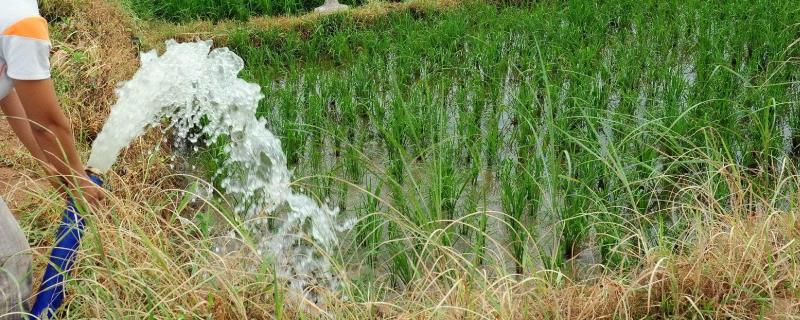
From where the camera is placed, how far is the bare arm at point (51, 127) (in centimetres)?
225

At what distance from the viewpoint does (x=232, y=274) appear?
263 cm

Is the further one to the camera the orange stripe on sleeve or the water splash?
the water splash

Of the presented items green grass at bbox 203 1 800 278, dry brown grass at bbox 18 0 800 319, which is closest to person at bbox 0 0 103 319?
dry brown grass at bbox 18 0 800 319

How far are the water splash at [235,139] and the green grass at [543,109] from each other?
149 mm

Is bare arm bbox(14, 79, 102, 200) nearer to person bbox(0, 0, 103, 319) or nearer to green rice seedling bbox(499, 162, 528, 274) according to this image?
person bbox(0, 0, 103, 319)

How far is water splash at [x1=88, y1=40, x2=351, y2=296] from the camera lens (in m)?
3.17

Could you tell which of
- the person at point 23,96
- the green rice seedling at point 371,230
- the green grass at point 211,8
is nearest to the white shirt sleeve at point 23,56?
the person at point 23,96

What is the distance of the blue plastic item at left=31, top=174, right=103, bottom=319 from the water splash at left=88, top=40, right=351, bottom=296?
1.07ft

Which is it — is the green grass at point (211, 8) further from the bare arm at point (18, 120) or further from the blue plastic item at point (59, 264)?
the blue plastic item at point (59, 264)

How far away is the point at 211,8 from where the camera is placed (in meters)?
7.47

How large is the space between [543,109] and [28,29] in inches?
117

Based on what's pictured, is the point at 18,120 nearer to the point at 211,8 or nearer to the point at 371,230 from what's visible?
the point at 371,230

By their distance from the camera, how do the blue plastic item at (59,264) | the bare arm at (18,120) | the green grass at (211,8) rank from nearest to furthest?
the blue plastic item at (59,264) → the bare arm at (18,120) → the green grass at (211,8)

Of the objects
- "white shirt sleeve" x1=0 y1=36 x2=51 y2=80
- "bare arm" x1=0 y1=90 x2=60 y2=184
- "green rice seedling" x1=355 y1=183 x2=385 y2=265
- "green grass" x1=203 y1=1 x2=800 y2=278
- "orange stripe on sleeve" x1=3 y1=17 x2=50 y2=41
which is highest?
"orange stripe on sleeve" x1=3 y1=17 x2=50 y2=41
